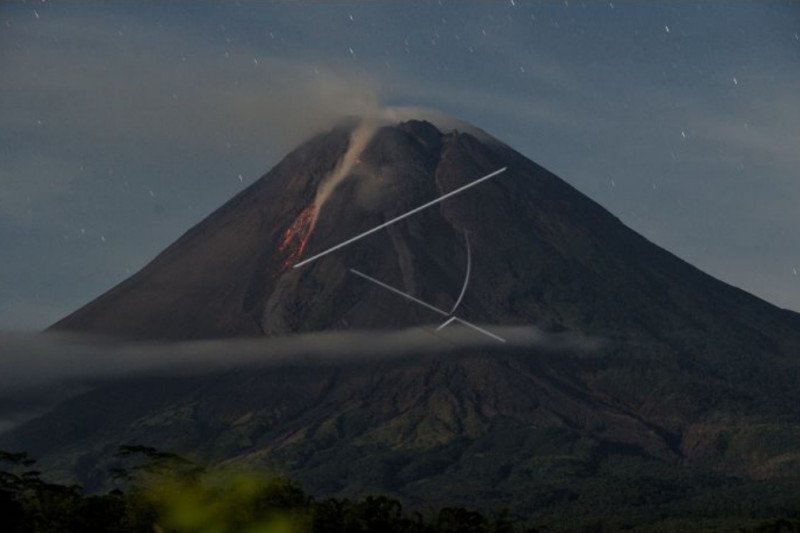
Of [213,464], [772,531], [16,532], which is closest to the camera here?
[16,532]

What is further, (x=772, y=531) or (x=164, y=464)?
(x=772, y=531)

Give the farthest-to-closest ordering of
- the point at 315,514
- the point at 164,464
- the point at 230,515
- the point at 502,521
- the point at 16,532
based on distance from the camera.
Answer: the point at 502,521 → the point at 315,514 → the point at 164,464 → the point at 230,515 → the point at 16,532

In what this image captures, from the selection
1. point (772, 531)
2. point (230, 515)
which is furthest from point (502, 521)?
point (230, 515)

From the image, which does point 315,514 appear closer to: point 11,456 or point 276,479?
point 276,479

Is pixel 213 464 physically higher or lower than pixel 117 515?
higher

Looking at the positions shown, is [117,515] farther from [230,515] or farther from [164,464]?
[230,515]

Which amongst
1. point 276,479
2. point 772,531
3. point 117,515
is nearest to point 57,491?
point 117,515
